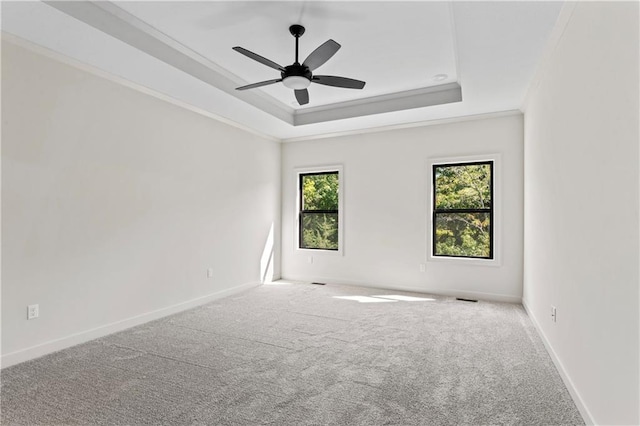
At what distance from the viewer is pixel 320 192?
6.16 m

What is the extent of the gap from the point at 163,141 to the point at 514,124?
440cm

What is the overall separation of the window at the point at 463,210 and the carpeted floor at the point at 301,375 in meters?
1.19

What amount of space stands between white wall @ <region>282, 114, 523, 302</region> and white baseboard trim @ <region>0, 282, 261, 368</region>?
2.07m

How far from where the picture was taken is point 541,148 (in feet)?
10.9

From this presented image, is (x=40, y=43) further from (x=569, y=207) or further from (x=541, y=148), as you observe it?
(x=541, y=148)

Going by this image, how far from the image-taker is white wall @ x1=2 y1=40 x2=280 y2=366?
2.82 meters

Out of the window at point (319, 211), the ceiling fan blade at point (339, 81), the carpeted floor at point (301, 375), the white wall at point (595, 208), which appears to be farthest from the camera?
the window at point (319, 211)

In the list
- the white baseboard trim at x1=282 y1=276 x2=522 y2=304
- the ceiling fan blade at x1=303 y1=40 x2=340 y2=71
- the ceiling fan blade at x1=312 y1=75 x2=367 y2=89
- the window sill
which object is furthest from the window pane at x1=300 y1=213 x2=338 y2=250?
the ceiling fan blade at x1=303 y1=40 x2=340 y2=71

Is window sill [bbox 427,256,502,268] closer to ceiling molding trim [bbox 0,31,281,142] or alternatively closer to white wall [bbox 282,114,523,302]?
white wall [bbox 282,114,523,302]

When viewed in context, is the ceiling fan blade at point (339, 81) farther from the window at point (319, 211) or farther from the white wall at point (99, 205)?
the window at point (319, 211)

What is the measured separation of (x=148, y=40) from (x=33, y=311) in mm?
2457

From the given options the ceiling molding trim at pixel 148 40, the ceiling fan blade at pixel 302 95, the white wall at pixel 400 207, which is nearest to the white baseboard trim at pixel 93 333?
the white wall at pixel 400 207

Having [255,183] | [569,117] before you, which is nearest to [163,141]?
[255,183]

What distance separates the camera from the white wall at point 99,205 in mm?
2824
